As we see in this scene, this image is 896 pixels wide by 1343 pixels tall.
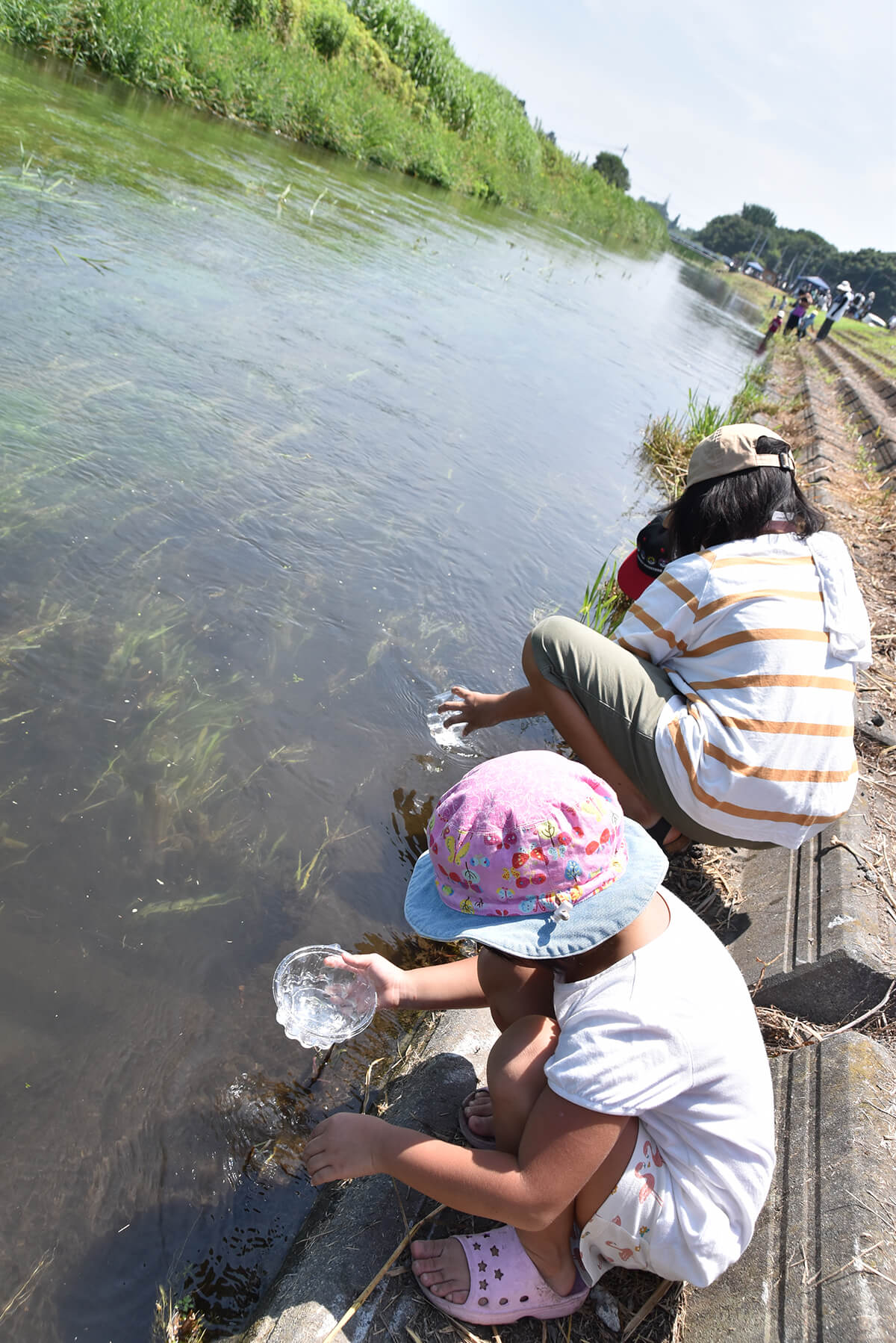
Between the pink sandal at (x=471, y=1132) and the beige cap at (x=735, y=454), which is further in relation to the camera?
the beige cap at (x=735, y=454)

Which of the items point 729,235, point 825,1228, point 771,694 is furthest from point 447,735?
point 729,235

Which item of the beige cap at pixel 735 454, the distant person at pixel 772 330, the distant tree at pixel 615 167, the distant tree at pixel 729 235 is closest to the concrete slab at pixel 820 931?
the beige cap at pixel 735 454

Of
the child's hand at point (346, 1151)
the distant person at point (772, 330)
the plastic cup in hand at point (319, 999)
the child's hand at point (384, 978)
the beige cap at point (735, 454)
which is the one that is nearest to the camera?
the child's hand at point (346, 1151)

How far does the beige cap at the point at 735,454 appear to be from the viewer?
7.55 feet

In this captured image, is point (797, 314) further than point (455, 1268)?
Yes

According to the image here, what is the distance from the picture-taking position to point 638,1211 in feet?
4.53

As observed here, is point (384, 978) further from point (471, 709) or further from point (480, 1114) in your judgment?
point (471, 709)

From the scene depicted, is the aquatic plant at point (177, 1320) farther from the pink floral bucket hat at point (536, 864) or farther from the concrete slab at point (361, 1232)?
the pink floral bucket hat at point (536, 864)

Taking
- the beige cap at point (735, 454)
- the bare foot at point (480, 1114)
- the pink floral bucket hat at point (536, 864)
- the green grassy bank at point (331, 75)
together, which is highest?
the green grassy bank at point (331, 75)

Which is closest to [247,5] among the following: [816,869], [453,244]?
[453,244]

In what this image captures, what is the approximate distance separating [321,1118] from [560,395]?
685 centimetres

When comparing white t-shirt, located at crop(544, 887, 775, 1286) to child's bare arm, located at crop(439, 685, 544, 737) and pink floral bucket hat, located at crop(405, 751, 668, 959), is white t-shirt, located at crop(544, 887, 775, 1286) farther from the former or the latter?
child's bare arm, located at crop(439, 685, 544, 737)

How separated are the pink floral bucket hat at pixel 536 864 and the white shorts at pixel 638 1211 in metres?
0.38

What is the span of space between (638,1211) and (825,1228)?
35 cm
